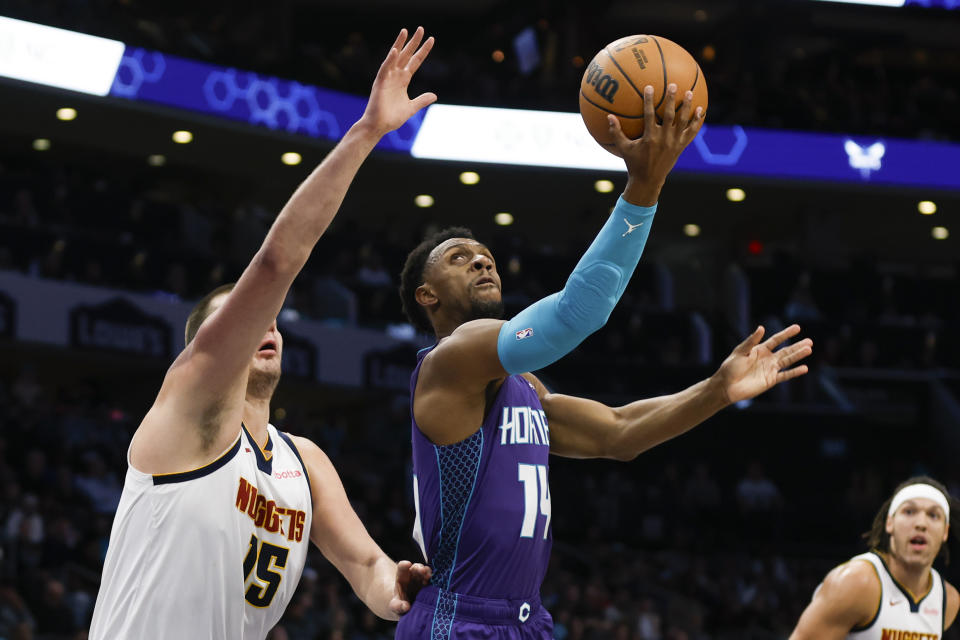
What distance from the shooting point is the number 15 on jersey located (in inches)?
163

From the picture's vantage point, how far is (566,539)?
1806 cm

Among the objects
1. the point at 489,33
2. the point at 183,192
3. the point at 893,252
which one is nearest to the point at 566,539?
the point at 183,192

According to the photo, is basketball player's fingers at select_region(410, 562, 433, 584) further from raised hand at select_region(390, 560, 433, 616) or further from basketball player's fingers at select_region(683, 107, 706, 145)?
basketball player's fingers at select_region(683, 107, 706, 145)

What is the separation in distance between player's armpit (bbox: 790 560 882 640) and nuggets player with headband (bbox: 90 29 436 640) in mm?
2921

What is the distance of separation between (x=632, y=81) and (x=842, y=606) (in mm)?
3357

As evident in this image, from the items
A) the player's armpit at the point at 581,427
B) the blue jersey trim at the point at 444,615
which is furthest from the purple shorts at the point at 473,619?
the player's armpit at the point at 581,427

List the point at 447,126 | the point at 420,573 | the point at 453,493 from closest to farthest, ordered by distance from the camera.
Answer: the point at 420,573 < the point at 453,493 < the point at 447,126

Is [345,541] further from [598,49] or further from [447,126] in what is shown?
[598,49]

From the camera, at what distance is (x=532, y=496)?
4184mm

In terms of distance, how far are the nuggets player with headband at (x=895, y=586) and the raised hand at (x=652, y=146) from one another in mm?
3309

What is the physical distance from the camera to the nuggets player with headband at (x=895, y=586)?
6.10 m

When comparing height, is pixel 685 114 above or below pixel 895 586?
above

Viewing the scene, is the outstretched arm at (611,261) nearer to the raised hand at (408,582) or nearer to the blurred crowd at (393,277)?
the raised hand at (408,582)

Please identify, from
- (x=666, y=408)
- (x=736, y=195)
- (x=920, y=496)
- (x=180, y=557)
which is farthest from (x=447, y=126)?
(x=180, y=557)
